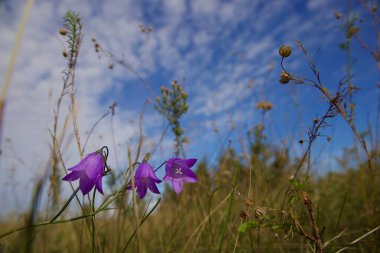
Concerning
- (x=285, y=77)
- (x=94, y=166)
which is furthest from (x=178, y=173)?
(x=285, y=77)

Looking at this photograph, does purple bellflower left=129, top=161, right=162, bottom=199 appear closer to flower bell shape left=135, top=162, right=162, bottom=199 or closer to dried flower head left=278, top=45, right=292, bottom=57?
flower bell shape left=135, top=162, right=162, bottom=199

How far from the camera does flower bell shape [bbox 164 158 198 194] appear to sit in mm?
1414

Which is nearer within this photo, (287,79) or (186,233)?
(287,79)

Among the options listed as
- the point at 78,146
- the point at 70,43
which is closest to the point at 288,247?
the point at 78,146

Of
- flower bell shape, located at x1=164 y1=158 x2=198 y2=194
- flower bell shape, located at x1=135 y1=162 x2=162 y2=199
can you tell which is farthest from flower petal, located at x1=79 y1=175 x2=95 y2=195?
flower bell shape, located at x1=164 y1=158 x2=198 y2=194

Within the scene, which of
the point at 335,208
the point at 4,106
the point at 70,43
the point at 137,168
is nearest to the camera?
the point at 4,106

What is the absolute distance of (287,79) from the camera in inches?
50.9

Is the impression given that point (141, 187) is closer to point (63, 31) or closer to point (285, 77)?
point (285, 77)

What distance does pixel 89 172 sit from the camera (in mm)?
→ 1227

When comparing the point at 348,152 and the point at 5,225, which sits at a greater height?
the point at 348,152

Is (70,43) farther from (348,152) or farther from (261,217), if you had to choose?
(348,152)

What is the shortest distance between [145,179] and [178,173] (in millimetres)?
192

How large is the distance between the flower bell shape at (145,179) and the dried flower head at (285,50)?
751 millimetres

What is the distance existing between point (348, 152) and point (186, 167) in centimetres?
455
